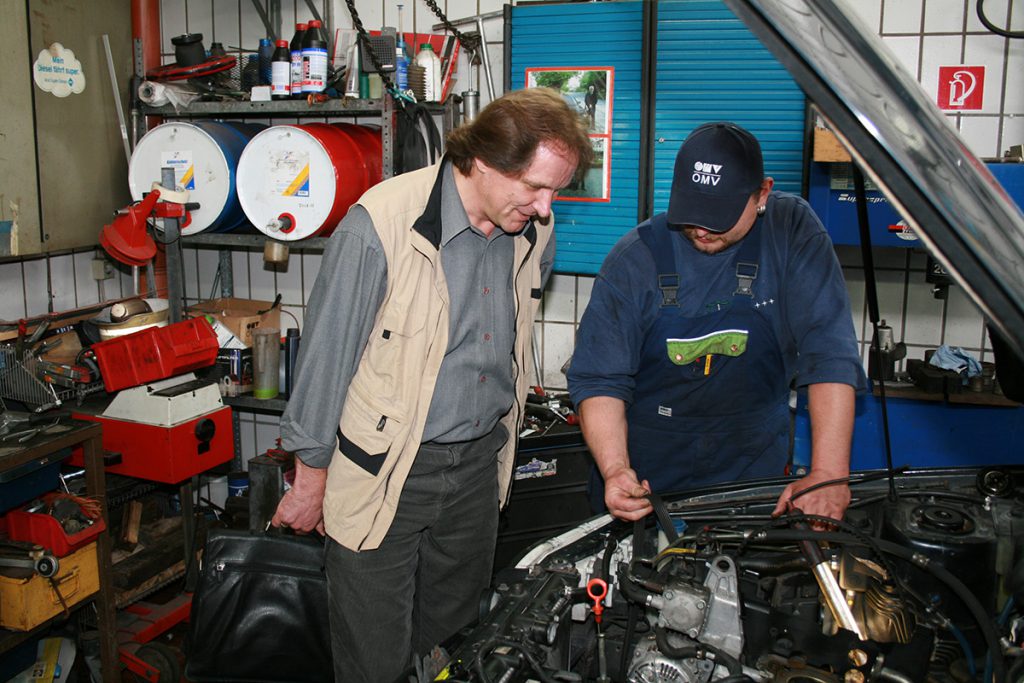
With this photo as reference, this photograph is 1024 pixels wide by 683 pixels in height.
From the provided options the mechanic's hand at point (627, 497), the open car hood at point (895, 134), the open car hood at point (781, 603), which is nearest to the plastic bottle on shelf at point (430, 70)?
the mechanic's hand at point (627, 497)

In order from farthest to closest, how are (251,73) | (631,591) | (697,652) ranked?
(251,73) → (631,591) → (697,652)

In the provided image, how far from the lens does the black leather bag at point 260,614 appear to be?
2.38 m

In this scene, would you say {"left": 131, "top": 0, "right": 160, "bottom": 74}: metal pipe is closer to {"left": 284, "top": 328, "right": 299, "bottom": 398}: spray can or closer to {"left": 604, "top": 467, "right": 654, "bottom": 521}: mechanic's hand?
{"left": 284, "top": 328, "right": 299, "bottom": 398}: spray can

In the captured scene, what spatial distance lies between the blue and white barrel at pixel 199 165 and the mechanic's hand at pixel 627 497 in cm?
229

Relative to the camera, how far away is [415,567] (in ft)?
6.89

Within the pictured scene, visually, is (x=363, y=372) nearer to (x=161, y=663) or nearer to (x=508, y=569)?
(x=508, y=569)

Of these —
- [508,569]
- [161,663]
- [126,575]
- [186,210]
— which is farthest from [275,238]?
[508,569]

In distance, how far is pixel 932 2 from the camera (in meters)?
3.11

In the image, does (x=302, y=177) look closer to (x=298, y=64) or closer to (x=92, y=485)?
(x=298, y=64)

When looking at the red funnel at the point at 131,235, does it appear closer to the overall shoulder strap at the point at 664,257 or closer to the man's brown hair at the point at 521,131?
the man's brown hair at the point at 521,131

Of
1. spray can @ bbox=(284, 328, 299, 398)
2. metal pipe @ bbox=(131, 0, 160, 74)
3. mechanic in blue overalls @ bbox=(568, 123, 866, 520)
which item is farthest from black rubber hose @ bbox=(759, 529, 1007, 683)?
metal pipe @ bbox=(131, 0, 160, 74)

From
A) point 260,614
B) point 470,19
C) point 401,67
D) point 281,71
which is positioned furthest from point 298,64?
point 260,614

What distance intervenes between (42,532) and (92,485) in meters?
0.22

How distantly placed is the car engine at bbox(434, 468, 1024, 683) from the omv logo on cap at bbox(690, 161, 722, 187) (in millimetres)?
723
